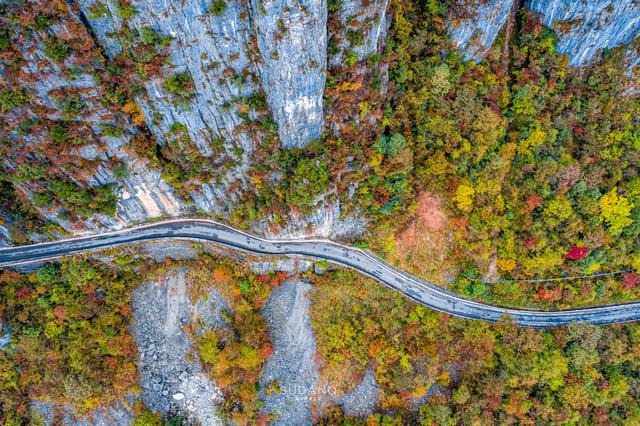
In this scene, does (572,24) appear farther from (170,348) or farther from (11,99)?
(170,348)

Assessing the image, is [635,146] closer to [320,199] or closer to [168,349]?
[320,199]

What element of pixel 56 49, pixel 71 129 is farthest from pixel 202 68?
pixel 71 129

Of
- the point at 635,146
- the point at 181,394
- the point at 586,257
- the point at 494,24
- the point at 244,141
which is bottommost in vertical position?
the point at 181,394

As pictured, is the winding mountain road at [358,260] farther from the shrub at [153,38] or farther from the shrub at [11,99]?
the shrub at [153,38]

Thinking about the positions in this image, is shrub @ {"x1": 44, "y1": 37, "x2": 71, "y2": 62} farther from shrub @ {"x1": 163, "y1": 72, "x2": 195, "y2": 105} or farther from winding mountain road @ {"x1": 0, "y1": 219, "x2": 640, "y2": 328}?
winding mountain road @ {"x1": 0, "y1": 219, "x2": 640, "y2": 328}

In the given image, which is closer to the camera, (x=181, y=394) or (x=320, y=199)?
(x=320, y=199)

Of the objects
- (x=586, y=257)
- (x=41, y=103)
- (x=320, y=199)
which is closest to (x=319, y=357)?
(x=320, y=199)

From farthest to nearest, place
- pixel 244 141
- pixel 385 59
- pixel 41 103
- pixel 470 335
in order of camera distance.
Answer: pixel 470 335, pixel 244 141, pixel 385 59, pixel 41 103

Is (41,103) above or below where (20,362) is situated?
above
